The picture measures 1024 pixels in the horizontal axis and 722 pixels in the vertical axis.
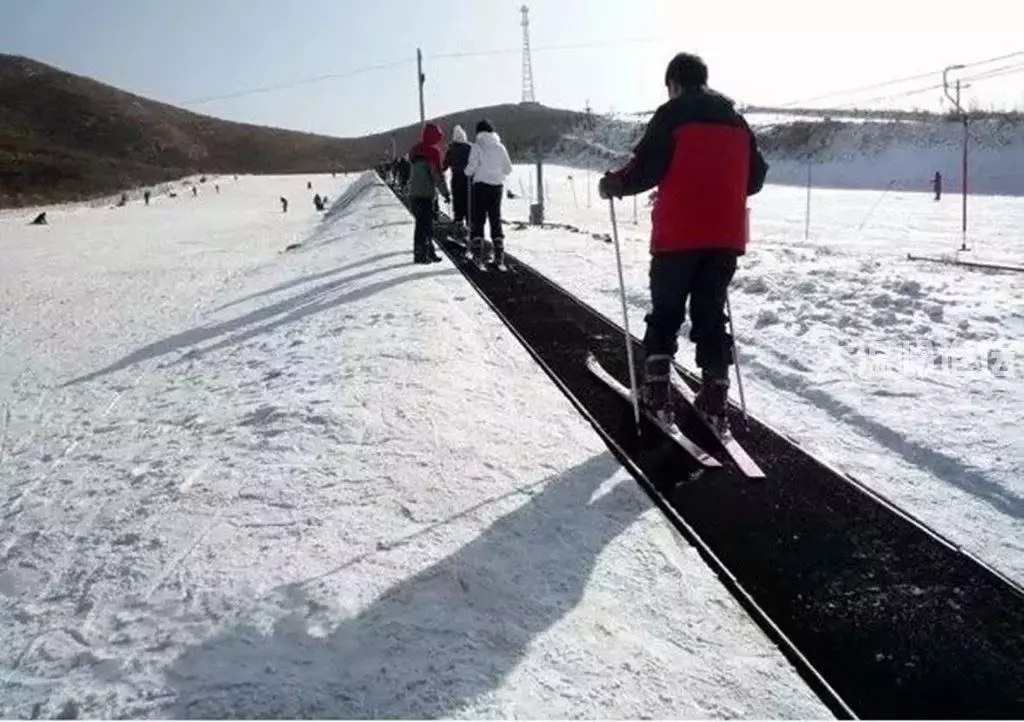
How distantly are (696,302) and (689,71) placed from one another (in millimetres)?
1207

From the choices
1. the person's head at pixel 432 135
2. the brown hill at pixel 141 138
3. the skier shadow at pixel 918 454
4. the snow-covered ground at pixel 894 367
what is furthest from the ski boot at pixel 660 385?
the brown hill at pixel 141 138

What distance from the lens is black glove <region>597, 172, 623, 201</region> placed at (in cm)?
458

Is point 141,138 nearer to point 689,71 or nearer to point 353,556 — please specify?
point 689,71

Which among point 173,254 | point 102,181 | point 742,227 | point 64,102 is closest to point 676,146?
point 742,227

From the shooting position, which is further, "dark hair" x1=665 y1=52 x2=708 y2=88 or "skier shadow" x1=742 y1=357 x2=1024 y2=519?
"dark hair" x1=665 y1=52 x2=708 y2=88

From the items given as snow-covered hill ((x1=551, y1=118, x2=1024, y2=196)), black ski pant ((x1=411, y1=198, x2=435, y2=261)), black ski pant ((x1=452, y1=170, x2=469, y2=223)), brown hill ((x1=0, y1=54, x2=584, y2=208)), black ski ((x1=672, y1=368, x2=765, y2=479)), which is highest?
brown hill ((x1=0, y1=54, x2=584, y2=208))

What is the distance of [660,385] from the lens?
16.0 ft

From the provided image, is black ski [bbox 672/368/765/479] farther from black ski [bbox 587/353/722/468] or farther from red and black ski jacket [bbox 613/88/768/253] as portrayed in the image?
red and black ski jacket [bbox 613/88/768/253]

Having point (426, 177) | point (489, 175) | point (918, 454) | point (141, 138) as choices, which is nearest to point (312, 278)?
point (426, 177)

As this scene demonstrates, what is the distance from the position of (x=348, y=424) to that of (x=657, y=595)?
238 cm

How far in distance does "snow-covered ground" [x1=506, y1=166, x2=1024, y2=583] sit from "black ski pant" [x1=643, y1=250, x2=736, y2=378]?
0.75 metres

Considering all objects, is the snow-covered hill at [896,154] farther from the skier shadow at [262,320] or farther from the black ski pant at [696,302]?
the black ski pant at [696,302]

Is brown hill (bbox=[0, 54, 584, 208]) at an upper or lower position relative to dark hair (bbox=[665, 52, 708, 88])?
upper

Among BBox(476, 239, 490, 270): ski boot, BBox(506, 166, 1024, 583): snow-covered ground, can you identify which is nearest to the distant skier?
BBox(476, 239, 490, 270): ski boot
